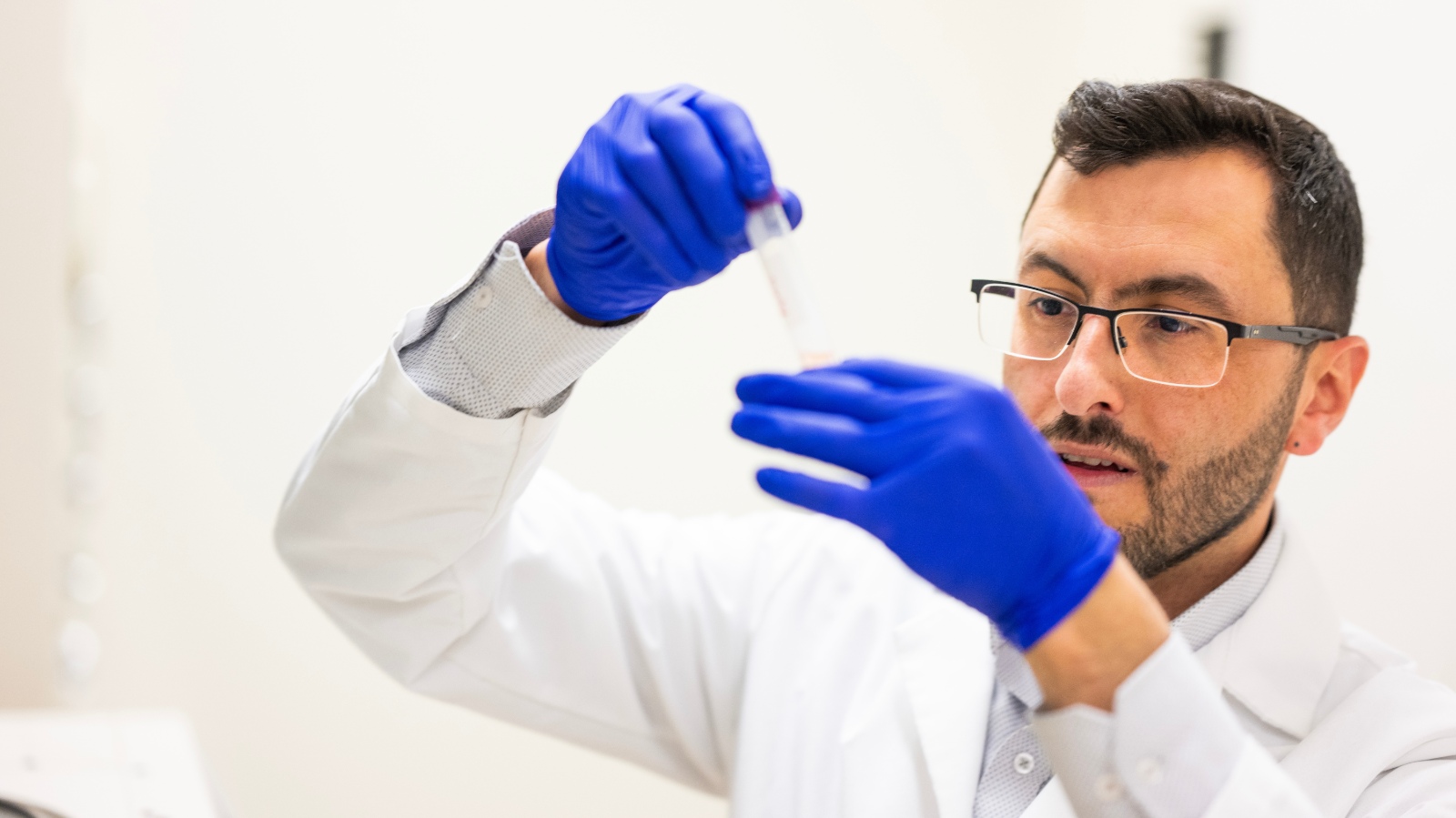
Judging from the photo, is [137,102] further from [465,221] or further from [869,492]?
[869,492]

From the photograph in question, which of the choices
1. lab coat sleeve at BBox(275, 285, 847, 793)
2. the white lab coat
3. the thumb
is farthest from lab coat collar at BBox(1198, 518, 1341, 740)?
the thumb

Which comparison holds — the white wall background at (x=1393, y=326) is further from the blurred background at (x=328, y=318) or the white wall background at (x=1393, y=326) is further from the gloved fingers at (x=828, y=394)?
the gloved fingers at (x=828, y=394)

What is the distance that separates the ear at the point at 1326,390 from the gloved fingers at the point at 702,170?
29.8 inches

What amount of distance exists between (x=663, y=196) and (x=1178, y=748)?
0.58m

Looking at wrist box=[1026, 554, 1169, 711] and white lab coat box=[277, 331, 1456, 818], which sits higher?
wrist box=[1026, 554, 1169, 711]

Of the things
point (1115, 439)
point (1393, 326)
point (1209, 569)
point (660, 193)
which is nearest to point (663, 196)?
point (660, 193)

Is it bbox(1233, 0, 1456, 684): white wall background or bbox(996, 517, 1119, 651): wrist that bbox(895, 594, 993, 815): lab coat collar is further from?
bbox(1233, 0, 1456, 684): white wall background

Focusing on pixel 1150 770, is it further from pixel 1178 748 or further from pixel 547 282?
pixel 547 282

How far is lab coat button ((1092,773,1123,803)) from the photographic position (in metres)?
0.84

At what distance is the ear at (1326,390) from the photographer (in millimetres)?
1298

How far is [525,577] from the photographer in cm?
136

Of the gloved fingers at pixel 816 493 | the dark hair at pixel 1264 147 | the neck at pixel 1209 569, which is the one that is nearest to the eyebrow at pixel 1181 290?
the dark hair at pixel 1264 147

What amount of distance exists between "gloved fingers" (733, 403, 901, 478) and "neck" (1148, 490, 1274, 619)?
0.60m

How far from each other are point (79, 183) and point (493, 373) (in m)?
1.01
